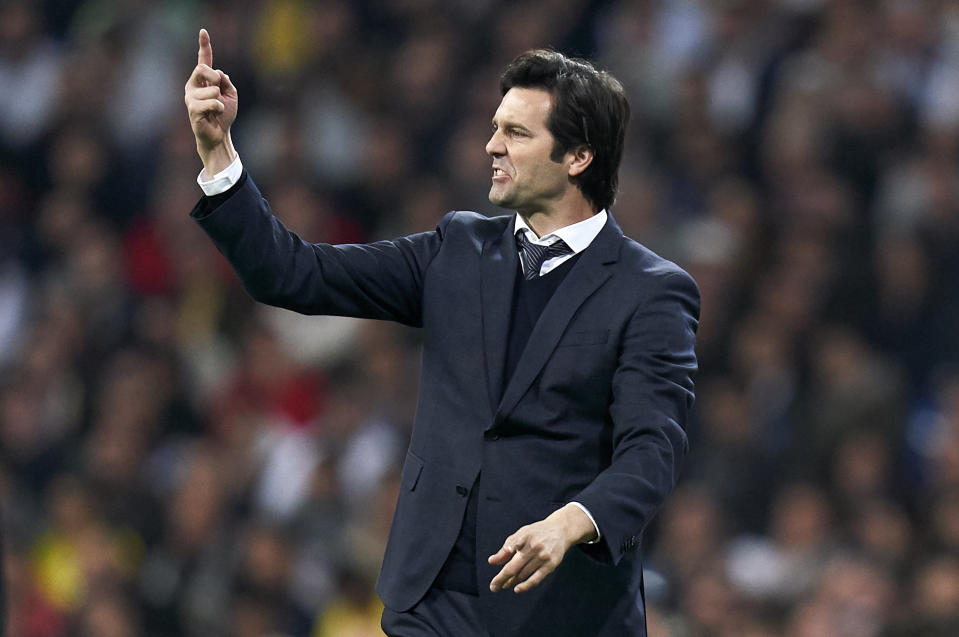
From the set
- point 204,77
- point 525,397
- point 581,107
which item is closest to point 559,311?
point 525,397

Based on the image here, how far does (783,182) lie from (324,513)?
2349 mm

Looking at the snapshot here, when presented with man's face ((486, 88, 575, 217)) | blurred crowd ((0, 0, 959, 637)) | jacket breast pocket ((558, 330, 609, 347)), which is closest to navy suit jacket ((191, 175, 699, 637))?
jacket breast pocket ((558, 330, 609, 347))

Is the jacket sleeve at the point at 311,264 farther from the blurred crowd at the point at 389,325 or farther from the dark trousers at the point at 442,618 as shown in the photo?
the blurred crowd at the point at 389,325

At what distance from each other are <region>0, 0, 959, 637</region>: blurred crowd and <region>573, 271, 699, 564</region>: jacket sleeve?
8.58 ft

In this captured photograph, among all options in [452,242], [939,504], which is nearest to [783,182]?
[939,504]

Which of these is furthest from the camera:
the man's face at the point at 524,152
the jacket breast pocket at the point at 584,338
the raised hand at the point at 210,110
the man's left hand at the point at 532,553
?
the man's face at the point at 524,152

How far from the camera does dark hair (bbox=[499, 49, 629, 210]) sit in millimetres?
3068

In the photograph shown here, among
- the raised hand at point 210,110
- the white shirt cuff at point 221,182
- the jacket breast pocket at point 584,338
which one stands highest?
the raised hand at point 210,110

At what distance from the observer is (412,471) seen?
304 cm

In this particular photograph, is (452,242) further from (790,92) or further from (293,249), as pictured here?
(790,92)

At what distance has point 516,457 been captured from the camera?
9.63ft

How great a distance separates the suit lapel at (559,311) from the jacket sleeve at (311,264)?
23cm

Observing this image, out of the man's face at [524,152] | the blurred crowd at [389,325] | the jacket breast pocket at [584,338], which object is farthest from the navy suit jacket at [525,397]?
the blurred crowd at [389,325]

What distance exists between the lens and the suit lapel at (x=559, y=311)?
2945 mm
